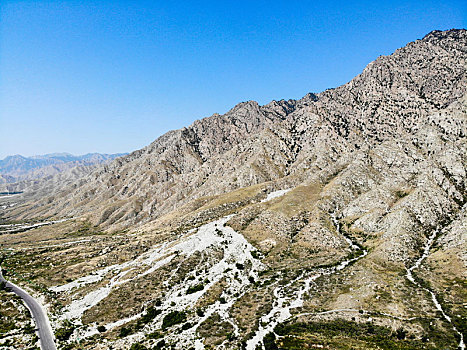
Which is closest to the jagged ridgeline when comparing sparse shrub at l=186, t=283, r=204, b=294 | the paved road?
sparse shrub at l=186, t=283, r=204, b=294

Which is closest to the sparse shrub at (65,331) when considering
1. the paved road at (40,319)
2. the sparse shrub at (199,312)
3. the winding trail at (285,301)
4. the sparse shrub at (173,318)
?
the paved road at (40,319)

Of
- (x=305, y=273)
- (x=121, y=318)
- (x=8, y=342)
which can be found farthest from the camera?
(x=305, y=273)

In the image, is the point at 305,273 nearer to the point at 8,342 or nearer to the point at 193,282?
the point at 193,282

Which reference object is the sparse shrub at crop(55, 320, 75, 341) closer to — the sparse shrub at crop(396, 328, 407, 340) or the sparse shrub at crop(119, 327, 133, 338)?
the sparse shrub at crop(119, 327, 133, 338)

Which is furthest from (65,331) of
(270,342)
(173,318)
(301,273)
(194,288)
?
(301,273)

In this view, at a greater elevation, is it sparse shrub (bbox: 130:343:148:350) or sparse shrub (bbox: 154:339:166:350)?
sparse shrub (bbox: 130:343:148:350)

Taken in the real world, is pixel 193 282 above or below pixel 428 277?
above

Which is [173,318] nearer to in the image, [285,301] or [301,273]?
[285,301]

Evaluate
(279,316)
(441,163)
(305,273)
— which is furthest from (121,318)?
(441,163)
